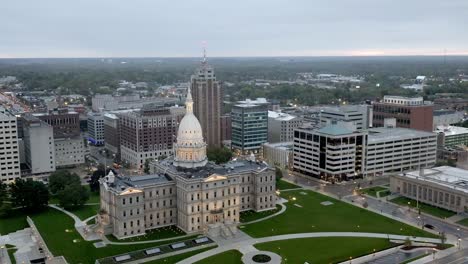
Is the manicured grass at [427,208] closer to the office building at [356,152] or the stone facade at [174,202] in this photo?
the office building at [356,152]

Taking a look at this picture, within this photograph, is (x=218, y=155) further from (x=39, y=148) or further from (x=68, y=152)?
(x=39, y=148)

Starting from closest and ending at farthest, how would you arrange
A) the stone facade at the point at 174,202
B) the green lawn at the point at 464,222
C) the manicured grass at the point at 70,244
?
the manicured grass at the point at 70,244 → the stone facade at the point at 174,202 → the green lawn at the point at 464,222

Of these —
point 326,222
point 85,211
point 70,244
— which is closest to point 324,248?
point 326,222

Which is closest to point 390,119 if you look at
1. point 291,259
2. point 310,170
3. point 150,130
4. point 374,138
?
point 374,138

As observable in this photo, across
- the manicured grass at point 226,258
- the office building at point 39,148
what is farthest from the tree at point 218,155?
the manicured grass at point 226,258

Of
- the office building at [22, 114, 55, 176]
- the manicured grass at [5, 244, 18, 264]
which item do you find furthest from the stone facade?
the office building at [22, 114, 55, 176]

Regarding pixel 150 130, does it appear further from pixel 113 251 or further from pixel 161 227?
pixel 113 251
